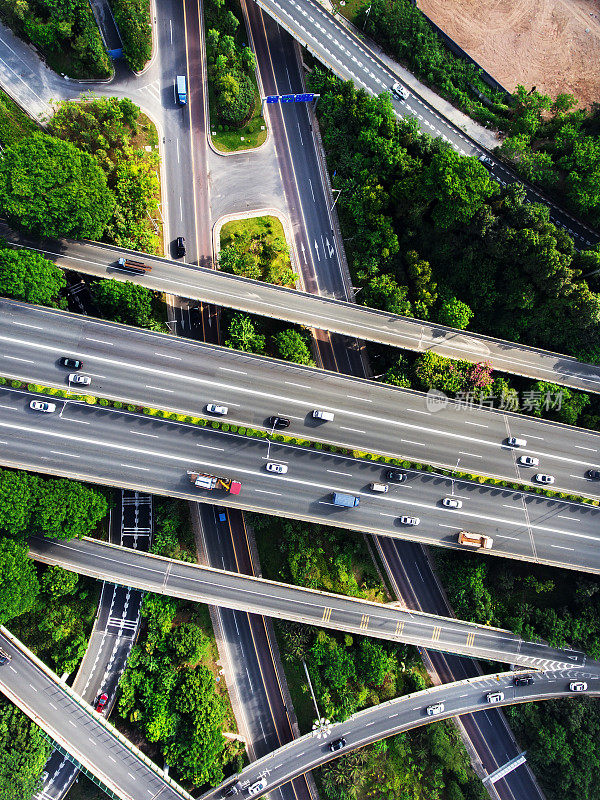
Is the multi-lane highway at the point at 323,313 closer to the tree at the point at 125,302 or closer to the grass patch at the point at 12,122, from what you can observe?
the tree at the point at 125,302

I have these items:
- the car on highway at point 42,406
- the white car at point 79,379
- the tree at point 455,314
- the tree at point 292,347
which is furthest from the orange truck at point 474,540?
the car on highway at point 42,406

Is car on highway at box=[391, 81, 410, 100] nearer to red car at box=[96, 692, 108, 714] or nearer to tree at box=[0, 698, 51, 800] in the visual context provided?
red car at box=[96, 692, 108, 714]

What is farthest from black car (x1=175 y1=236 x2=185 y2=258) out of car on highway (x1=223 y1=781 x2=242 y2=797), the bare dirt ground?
car on highway (x1=223 y1=781 x2=242 y2=797)

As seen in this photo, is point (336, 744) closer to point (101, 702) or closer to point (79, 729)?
point (101, 702)

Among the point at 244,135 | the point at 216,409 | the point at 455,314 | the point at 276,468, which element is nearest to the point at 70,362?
the point at 216,409

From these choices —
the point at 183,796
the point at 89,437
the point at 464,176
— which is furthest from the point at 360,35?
the point at 183,796

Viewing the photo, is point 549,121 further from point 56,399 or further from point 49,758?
point 49,758

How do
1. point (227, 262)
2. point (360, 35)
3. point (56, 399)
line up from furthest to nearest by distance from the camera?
point (360, 35), point (227, 262), point (56, 399)
